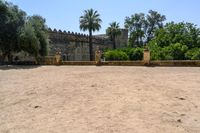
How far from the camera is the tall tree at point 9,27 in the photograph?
119ft

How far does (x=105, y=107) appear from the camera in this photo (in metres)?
11.8

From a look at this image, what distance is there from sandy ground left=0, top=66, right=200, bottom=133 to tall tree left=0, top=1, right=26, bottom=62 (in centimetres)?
2007

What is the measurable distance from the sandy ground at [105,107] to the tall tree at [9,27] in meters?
20.1

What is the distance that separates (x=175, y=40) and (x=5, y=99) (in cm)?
3951

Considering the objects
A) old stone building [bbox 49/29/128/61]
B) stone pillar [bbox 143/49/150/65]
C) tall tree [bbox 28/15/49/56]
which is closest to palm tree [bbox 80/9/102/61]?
old stone building [bbox 49/29/128/61]

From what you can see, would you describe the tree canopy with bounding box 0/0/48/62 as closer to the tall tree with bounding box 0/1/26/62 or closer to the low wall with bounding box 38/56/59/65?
the tall tree with bounding box 0/1/26/62

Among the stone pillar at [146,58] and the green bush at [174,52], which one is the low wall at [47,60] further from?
the green bush at [174,52]

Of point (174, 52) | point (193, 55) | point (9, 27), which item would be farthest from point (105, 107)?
point (174, 52)

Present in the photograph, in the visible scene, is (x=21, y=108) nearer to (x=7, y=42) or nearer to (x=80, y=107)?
(x=80, y=107)

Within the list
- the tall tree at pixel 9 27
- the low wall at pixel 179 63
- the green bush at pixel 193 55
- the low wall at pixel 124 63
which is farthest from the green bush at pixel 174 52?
the low wall at pixel 179 63

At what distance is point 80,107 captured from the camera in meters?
12.1

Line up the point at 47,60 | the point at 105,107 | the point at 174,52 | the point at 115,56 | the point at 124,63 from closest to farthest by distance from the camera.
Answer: the point at 105,107
the point at 124,63
the point at 47,60
the point at 174,52
the point at 115,56

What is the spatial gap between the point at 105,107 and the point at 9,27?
26905mm

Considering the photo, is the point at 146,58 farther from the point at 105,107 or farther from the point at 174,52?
the point at 174,52
